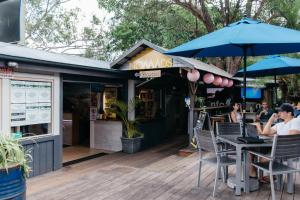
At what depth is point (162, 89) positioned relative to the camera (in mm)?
11148

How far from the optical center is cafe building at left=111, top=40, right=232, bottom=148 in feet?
25.8

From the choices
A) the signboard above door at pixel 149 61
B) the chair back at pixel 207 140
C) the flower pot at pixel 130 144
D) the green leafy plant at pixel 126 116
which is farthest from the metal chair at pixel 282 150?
the green leafy plant at pixel 126 116

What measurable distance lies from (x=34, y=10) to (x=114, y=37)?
21.9 ft

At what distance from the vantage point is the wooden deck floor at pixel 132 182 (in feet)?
15.0

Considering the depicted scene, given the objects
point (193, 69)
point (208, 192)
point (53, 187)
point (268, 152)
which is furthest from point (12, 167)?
point (193, 69)

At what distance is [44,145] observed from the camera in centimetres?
635

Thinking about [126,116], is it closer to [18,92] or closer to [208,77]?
[208,77]

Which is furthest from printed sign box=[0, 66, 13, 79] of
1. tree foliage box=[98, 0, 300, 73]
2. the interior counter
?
tree foliage box=[98, 0, 300, 73]

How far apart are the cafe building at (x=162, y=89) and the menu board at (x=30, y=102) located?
2277 mm

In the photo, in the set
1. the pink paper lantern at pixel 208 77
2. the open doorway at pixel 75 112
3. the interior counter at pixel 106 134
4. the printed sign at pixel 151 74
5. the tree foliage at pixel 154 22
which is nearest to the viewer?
the printed sign at pixel 151 74

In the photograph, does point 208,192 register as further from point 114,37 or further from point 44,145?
point 114,37

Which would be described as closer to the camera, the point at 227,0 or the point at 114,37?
the point at 227,0

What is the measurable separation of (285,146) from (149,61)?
4673 mm

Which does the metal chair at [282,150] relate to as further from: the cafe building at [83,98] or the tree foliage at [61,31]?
the tree foliage at [61,31]
